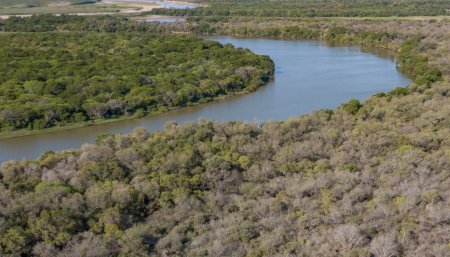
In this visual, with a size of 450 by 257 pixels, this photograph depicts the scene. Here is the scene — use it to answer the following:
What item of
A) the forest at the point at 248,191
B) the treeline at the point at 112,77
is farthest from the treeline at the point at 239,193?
the treeline at the point at 112,77

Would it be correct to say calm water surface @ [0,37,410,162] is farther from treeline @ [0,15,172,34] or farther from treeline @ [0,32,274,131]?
treeline @ [0,15,172,34]

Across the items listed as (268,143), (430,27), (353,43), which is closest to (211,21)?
(353,43)

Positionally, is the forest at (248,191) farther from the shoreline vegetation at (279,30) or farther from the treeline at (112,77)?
the shoreline vegetation at (279,30)

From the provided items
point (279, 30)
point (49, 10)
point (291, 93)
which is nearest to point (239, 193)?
point (291, 93)

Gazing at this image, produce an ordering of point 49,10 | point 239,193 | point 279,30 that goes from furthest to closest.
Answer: point 49,10 → point 279,30 → point 239,193

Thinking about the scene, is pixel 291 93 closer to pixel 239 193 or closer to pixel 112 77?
pixel 112 77

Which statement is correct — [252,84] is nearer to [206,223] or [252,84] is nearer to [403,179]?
[403,179]

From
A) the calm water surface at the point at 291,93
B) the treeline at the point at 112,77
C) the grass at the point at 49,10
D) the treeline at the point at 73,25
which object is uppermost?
the grass at the point at 49,10
